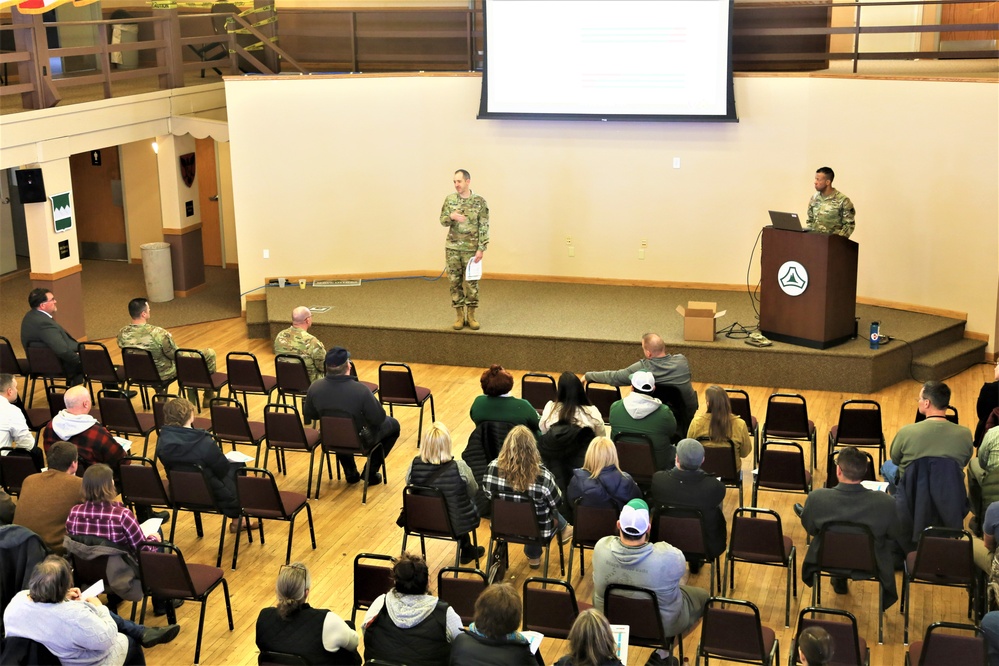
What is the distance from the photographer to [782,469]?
261 inches

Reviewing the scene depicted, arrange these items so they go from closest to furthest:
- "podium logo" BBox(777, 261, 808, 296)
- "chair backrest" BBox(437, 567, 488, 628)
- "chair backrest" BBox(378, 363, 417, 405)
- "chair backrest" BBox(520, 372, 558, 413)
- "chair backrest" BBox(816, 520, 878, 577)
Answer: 1. "chair backrest" BBox(437, 567, 488, 628)
2. "chair backrest" BBox(816, 520, 878, 577)
3. "chair backrest" BBox(520, 372, 558, 413)
4. "chair backrest" BBox(378, 363, 417, 405)
5. "podium logo" BBox(777, 261, 808, 296)

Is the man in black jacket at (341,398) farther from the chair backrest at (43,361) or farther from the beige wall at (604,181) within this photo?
the beige wall at (604,181)

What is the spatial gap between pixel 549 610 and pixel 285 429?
3.00 metres

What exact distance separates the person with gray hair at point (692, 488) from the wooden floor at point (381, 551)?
0.71 metres

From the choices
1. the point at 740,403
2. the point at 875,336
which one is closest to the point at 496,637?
the point at 740,403

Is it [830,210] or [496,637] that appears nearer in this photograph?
[496,637]

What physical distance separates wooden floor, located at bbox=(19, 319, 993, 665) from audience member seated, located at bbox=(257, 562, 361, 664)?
1.20 m

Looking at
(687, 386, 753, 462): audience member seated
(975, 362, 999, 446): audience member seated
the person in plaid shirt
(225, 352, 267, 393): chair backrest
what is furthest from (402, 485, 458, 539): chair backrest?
(975, 362, 999, 446): audience member seated

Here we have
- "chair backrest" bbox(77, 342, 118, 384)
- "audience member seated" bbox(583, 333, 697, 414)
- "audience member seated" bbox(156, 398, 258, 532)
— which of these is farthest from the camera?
"chair backrest" bbox(77, 342, 118, 384)

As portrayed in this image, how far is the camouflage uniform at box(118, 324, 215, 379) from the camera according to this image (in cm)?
901

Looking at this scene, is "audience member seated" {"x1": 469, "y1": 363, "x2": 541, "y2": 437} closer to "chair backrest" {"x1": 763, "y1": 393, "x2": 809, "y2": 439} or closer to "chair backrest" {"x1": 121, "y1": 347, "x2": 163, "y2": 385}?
"chair backrest" {"x1": 763, "y1": 393, "x2": 809, "y2": 439}

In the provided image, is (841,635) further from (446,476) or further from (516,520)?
(446,476)

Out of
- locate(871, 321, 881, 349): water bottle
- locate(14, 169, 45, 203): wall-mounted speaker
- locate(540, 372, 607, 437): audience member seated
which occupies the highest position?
locate(14, 169, 45, 203): wall-mounted speaker

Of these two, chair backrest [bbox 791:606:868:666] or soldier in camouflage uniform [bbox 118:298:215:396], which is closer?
chair backrest [bbox 791:606:868:666]
